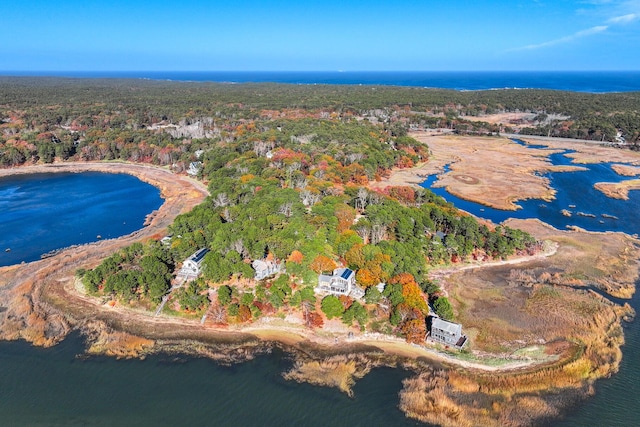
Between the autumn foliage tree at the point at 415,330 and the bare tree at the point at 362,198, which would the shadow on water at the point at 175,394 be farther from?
the bare tree at the point at 362,198

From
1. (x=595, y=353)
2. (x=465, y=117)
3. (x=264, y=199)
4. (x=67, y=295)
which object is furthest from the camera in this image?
(x=465, y=117)

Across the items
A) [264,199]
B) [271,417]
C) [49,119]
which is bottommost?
[271,417]

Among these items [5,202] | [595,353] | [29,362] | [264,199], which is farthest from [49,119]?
[595,353]

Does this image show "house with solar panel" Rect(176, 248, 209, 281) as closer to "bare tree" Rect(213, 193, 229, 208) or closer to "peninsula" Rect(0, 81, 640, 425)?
"peninsula" Rect(0, 81, 640, 425)

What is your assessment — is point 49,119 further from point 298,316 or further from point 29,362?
point 298,316

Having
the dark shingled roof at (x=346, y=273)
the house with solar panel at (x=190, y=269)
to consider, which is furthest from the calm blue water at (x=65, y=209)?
the dark shingled roof at (x=346, y=273)

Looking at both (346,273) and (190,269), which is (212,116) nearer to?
(190,269)
